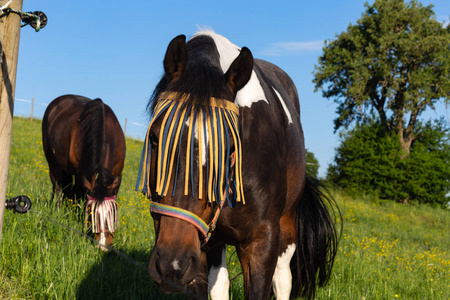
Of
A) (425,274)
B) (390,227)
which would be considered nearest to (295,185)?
(425,274)

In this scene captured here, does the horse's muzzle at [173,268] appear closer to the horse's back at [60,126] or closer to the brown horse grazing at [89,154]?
the brown horse grazing at [89,154]

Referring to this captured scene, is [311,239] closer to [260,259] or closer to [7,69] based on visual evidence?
[260,259]

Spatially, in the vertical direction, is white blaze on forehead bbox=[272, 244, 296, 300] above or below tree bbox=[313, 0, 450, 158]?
below

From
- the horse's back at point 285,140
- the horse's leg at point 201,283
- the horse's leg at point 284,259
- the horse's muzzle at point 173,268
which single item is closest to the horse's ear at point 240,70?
the horse's back at point 285,140

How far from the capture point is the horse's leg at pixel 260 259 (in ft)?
8.24

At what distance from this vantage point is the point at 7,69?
2.32 m

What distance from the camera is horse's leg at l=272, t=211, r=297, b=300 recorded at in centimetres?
355

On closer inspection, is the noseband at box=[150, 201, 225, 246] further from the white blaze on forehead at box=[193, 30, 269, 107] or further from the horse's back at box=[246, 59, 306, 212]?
the white blaze on forehead at box=[193, 30, 269, 107]

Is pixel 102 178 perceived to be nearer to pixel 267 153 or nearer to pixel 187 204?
pixel 267 153

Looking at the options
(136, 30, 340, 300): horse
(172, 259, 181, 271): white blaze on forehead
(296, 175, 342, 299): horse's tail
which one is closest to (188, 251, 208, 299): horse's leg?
(136, 30, 340, 300): horse

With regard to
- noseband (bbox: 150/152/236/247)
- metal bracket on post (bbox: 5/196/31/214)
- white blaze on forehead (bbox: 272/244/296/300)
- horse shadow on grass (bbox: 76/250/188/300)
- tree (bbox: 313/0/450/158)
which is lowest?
horse shadow on grass (bbox: 76/250/188/300)

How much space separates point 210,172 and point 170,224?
289 mm

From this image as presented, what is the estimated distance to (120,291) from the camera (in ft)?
11.7

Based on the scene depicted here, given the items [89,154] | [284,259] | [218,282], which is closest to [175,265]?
[218,282]
